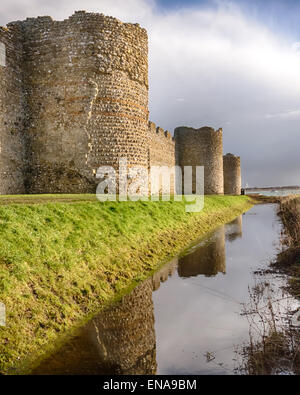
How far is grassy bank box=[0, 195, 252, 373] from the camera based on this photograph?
3.94 meters

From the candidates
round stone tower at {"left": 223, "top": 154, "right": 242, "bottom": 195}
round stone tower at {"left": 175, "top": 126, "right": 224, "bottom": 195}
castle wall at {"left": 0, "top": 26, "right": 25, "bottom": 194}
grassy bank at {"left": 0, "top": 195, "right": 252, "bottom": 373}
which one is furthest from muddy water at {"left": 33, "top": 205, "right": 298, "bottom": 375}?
round stone tower at {"left": 223, "top": 154, "right": 242, "bottom": 195}

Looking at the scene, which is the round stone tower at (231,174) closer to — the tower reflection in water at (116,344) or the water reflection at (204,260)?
the water reflection at (204,260)

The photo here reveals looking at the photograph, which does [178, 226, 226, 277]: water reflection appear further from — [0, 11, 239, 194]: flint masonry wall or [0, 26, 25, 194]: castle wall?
[0, 26, 25, 194]: castle wall

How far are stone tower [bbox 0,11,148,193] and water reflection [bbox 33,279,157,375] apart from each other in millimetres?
9459

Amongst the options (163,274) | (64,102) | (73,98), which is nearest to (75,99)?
(73,98)

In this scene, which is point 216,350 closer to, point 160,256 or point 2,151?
point 160,256

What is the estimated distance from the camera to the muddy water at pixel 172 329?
3473mm

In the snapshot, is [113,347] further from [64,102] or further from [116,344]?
[64,102]

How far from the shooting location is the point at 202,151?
34188mm

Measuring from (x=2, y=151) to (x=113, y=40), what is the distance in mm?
6034

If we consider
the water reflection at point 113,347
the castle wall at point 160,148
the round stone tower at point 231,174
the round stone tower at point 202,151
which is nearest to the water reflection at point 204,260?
the water reflection at point 113,347

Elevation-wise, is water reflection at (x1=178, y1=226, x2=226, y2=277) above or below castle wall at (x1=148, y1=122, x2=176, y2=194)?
below
